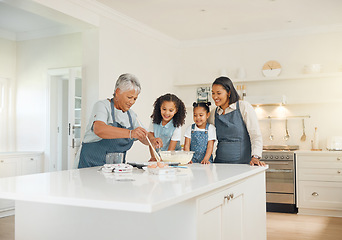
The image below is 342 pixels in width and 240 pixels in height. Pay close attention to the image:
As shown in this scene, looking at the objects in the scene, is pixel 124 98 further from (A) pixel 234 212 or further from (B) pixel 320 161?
(B) pixel 320 161

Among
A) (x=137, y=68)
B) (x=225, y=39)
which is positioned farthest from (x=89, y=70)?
(x=225, y=39)

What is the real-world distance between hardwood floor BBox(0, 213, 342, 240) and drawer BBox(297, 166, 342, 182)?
1.66 feet

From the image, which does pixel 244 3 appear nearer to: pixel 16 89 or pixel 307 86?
pixel 307 86

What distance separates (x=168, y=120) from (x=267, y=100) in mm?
2961

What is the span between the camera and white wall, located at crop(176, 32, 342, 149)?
573 cm

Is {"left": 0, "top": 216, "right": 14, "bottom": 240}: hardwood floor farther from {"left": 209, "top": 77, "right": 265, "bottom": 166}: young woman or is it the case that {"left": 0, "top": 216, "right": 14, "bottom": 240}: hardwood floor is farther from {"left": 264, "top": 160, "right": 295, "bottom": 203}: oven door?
{"left": 264, "top": 160, "right": 295, "bottom": 203}: oven door

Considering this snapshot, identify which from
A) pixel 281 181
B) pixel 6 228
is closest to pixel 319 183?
pixel 281 181

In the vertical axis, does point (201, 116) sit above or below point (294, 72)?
below

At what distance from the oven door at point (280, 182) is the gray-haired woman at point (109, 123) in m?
3.13

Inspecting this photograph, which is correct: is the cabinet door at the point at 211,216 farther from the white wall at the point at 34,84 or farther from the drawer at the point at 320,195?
the white wall at the point at 34,84

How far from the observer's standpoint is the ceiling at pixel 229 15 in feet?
15.3

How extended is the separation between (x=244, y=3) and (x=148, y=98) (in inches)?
79.1

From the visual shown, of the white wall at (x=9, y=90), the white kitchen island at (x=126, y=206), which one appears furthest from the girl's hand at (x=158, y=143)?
the white wall at (x=9, y=90)

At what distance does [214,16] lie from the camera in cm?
519
